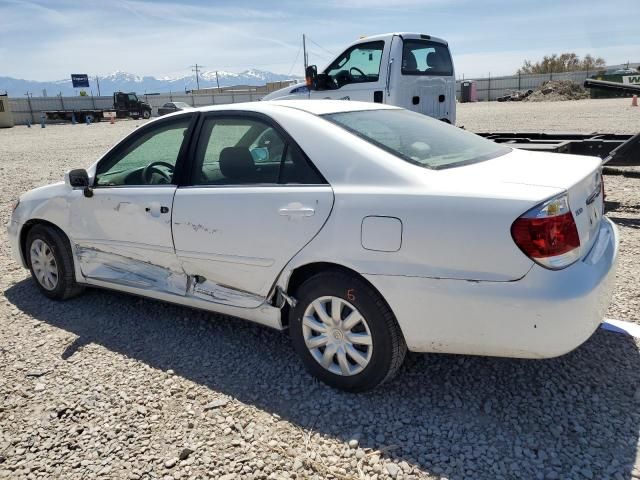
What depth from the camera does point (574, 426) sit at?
2.54 meters

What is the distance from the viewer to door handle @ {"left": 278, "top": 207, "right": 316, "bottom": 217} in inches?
110

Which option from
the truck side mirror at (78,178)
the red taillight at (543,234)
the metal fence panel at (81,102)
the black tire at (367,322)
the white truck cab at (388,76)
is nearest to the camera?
the red taillight at (543,234)

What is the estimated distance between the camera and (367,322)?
8.84ft

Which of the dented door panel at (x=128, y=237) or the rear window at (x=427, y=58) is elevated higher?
the rear window at (x=427, y=58)

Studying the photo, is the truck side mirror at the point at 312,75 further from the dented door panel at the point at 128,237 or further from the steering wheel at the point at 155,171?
the dented door panel at the point at 128,237

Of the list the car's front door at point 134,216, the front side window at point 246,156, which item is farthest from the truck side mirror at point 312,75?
the front side window at point 246,156

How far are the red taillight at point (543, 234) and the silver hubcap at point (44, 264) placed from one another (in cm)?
359

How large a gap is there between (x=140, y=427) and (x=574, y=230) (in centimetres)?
235

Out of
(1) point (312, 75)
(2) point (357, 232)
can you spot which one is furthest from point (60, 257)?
(1) point (312, 75)

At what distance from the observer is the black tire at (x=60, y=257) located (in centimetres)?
420

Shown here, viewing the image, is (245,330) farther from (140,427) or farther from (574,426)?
(574,426)

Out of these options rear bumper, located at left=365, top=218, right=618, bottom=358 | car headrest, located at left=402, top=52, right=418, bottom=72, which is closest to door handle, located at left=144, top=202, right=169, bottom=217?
rear bumper, located at left=365, top=218, right=618, bottom=358

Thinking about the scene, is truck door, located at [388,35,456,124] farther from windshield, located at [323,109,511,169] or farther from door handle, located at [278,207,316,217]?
door handle, located at [278,207,316,217]

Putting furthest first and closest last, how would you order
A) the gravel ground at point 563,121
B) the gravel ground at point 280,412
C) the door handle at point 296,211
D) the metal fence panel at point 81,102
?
the metal fence panel at point 81,102 → the gravel ground at point 563,121 → the door handle at point 296,211 → the gravel ground at point 280,412
